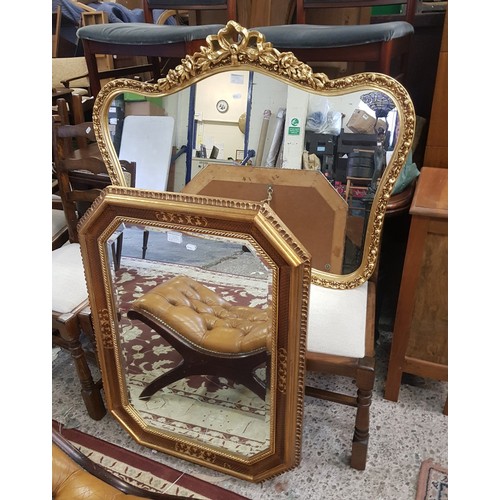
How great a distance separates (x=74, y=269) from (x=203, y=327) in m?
0.58

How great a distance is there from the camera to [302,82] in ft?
3.97

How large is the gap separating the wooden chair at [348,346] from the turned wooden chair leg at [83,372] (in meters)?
0.71

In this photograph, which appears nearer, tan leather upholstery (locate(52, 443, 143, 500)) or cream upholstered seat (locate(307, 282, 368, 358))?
tan leather upholstery (locate(52, 443, 143, 500))

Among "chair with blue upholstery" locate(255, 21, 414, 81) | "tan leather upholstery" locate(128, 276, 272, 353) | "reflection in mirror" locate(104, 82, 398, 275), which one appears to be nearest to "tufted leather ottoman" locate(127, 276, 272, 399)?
"tan leather upholstery" locate(128, 276, 272, 353)

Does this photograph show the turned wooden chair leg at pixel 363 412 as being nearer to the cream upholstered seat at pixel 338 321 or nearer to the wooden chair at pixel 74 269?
the cream upholstered seat at pixel 338 321

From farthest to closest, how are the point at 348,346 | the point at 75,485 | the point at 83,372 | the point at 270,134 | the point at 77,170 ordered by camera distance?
the point at 77,170
the point at 83,372
the point at 270,134
the point at 348,346
the point at 75,485

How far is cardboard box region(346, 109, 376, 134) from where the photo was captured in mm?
1204

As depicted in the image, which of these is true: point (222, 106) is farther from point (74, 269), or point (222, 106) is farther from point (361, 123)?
point (74, 269)

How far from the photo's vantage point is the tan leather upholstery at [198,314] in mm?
1151

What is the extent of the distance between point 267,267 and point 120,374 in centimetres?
66

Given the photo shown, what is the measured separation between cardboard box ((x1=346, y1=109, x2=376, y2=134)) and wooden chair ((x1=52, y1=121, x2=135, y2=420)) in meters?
0.74

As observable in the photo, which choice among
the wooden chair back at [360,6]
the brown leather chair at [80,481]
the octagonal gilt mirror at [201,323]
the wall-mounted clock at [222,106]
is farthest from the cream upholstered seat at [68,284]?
the wooden chair back at [360,6]

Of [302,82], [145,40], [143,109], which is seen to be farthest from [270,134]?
[145,40]

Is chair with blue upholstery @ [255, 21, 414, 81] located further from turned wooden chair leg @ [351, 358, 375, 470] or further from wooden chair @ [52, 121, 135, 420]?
turned wooden chair leg @ [351, 358, 375, 470]
